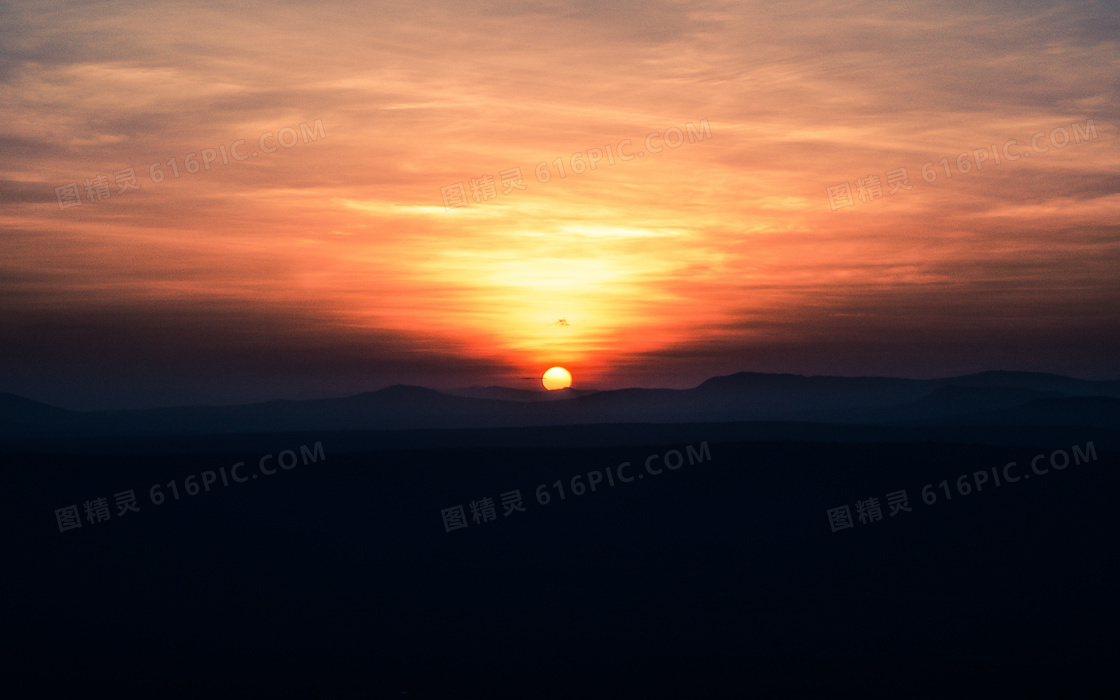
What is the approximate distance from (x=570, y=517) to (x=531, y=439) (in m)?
51.7

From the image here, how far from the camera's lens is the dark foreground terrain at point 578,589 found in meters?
15.0

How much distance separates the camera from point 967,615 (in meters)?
18.2

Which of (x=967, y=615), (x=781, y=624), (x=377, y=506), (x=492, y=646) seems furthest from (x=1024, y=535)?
(x=377, y=506)

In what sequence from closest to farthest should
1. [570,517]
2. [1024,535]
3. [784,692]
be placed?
[784,692]
[1024,535]
[570,517]

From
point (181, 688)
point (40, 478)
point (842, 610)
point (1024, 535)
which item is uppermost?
point (40, 478)

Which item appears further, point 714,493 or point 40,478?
point 40,478

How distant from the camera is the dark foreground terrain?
49.3ft

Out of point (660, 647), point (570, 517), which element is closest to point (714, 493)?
point (570, 517)

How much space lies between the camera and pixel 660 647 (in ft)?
54.0

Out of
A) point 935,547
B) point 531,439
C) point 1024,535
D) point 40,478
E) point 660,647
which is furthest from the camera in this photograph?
point 531,439

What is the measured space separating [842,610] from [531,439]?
64.4 metres

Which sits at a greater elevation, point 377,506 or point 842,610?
point 377,506

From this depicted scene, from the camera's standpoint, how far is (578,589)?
2142 cm

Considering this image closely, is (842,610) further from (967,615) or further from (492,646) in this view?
(492,646)
